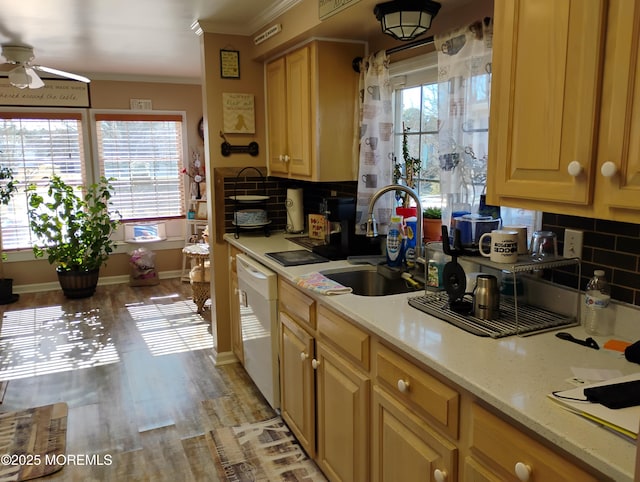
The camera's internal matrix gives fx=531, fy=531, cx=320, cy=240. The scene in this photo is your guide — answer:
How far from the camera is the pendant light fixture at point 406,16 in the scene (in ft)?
7.00

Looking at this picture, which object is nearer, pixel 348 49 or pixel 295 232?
pixel 348 49

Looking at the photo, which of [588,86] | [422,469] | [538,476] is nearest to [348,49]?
[588,86]

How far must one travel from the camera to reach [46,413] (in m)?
3.01

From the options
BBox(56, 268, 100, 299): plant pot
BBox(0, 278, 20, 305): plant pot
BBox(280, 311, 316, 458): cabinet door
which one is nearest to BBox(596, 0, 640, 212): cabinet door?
BBox(280, 311, 316, 458): cabinet door

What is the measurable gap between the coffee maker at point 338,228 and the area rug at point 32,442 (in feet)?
5.44

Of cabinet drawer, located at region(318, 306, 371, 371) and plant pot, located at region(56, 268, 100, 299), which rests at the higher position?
cabinet drawer, located at region(318, 306, 371, 371)

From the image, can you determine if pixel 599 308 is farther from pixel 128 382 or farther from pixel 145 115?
pixel 145 115

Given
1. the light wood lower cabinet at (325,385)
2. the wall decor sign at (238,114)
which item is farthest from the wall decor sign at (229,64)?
the light wood lower cabinet at (325,385)

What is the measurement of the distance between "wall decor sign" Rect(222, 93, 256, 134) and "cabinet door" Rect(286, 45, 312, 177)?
0.40 metres

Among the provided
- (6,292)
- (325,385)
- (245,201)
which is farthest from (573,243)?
→ (6,292)

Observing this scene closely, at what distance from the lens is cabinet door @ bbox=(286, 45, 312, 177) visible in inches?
120

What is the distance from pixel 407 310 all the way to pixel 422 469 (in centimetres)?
53

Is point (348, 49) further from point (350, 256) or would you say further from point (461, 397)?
point (461, 397)

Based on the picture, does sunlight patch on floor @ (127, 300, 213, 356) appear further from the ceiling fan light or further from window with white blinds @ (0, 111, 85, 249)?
the ceiling fan light
